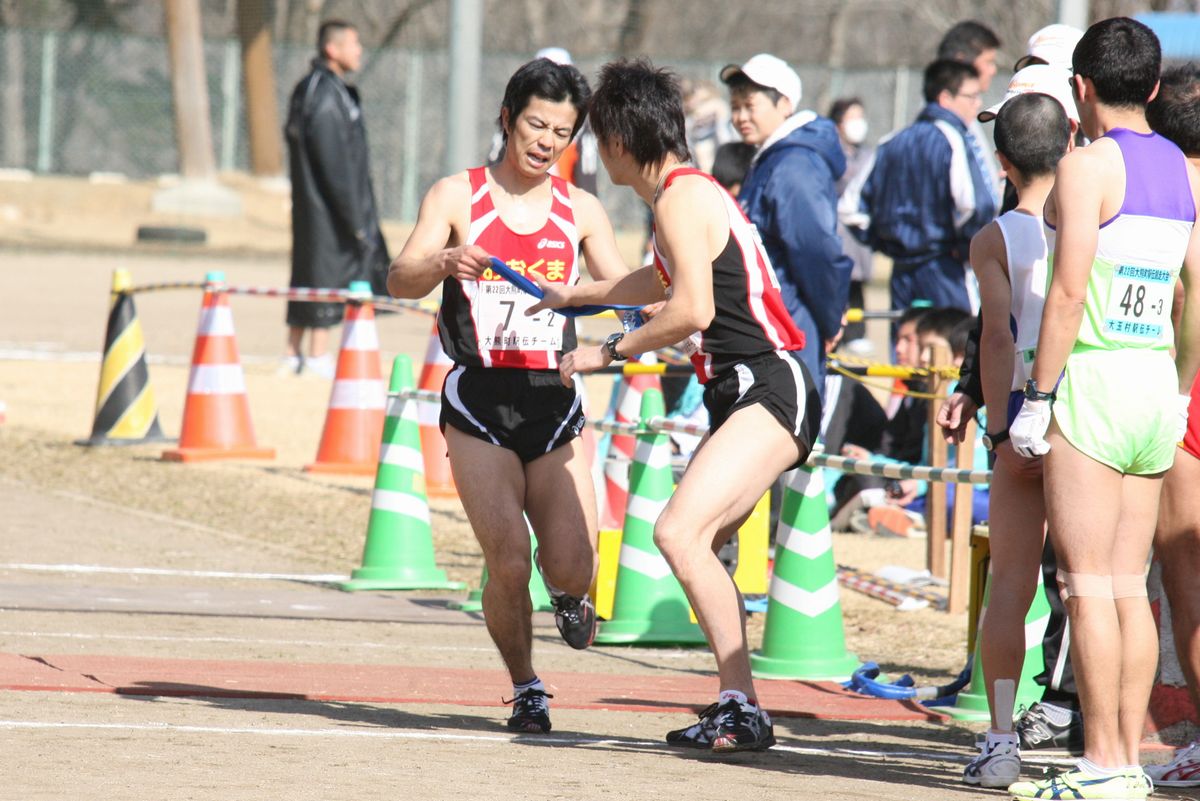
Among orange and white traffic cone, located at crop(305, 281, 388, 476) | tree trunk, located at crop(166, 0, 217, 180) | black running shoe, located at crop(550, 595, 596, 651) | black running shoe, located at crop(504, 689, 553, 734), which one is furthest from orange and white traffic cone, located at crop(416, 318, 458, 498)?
tree trunk, located at crop(166, 0, 217, 180)

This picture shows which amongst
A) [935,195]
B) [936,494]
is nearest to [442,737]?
[936,494]

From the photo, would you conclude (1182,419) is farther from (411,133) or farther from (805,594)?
(411,133)

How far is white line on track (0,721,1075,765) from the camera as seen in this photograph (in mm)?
6027

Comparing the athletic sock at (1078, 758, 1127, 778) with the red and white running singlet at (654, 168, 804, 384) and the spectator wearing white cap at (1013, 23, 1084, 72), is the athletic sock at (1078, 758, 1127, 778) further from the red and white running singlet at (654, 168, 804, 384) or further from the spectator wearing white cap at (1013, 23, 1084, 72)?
the spectator wearing white cap at (1013, 23, 1084, 72)

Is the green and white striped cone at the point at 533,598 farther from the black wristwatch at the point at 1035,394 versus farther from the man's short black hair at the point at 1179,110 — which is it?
the black wristwatch at the point at 1035,394

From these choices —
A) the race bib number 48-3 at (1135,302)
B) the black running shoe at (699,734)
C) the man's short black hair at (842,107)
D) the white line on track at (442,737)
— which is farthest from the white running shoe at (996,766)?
the man's short black hair at (842,107)

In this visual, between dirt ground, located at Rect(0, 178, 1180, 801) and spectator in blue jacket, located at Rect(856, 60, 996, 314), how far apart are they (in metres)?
1.48

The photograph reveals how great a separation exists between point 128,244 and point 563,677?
26486mm

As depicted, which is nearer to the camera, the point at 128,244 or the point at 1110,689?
the point at 1110,689

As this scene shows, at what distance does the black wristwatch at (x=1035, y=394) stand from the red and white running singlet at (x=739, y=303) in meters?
1.06

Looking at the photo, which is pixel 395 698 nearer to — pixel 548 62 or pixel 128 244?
pixel 548 62

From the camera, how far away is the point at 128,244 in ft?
108

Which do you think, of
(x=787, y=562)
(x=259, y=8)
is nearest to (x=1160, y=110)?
(x=787, y=562)

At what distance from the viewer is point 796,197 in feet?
28.3
